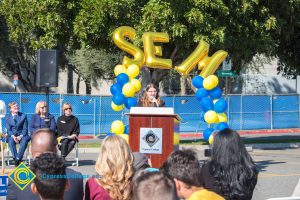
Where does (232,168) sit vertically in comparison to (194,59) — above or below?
below

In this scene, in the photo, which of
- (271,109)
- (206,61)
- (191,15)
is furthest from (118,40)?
(271,109)

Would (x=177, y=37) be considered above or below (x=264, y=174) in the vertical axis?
above

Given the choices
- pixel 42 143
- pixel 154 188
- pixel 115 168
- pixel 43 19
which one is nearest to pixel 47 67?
pixel 43 19

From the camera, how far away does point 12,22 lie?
2300cm

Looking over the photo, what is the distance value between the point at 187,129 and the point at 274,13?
424 inches

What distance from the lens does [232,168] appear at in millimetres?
5520

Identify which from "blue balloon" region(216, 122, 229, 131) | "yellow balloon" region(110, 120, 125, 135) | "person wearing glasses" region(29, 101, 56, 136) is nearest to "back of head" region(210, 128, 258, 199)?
"yellow balloon" region(110, 120, 125, 135)

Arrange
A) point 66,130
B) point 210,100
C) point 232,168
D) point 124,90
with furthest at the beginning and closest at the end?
point 66,130 < point 210,100 < point 124,90 < point 232,168

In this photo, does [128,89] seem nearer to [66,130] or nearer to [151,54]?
[151,54]

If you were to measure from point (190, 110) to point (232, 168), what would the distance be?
27761 millimetres

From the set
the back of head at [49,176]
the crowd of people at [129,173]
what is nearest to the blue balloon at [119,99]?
the crowd of people at [129,173]

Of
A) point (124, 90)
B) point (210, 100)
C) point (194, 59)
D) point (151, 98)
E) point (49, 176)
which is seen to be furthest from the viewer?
point (194, 59)

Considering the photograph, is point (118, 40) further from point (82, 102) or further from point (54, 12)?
point (82, 102)

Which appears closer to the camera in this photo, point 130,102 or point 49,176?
point 49,176
